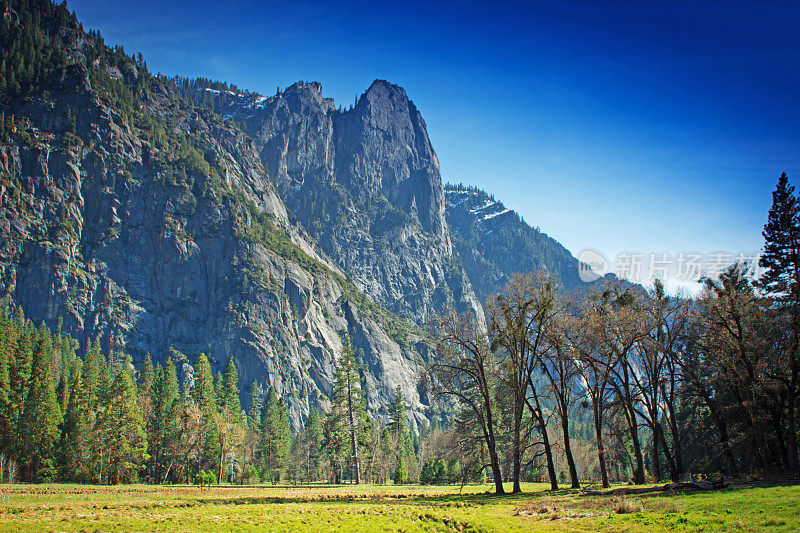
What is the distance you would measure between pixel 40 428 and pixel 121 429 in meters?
12.3

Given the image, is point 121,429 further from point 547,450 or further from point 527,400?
point 547,450

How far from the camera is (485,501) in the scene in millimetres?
25375

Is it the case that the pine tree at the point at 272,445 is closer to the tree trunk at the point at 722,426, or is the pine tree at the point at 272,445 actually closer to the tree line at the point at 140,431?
the tree line at the point at 140,431

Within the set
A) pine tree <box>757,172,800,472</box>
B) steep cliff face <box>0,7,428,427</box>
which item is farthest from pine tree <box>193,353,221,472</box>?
steep cliff face <box>0,7,428,427</box>

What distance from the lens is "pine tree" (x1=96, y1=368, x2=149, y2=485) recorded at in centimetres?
4906

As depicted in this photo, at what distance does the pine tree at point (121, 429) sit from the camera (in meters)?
49.1

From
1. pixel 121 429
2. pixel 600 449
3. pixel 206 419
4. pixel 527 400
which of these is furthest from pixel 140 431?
pixel 600 449

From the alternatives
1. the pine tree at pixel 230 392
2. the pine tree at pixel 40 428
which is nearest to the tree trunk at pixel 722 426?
the pine tree at pixel 40 428

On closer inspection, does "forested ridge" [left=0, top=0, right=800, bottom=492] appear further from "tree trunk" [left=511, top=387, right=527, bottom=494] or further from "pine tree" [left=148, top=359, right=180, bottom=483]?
"pine tree" [left=148, top=359, right=180, bottom=483]

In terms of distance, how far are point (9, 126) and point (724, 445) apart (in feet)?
758

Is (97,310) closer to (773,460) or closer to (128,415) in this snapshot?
(128,415)

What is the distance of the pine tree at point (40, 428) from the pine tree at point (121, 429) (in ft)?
27.8

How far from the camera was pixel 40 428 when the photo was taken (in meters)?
53.8

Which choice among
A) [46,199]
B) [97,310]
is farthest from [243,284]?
[46,199]
